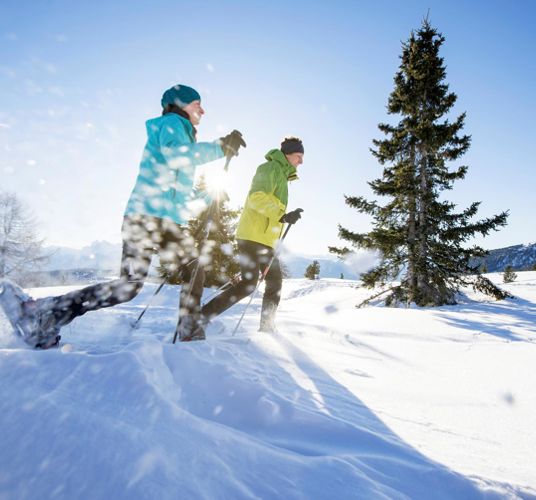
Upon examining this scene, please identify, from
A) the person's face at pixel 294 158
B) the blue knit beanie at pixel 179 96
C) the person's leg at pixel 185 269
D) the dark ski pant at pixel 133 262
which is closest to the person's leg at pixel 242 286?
the person's leg at pixel 185 269

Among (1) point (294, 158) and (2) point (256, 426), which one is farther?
(1) point (294, 158)

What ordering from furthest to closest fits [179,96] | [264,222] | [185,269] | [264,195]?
[264,222] < [264,195] < [185,269] < [179,96]

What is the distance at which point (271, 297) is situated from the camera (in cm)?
407

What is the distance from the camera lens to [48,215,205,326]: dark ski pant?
8.08 feet

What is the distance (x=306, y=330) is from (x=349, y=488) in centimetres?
321

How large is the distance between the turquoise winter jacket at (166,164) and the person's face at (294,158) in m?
1.47

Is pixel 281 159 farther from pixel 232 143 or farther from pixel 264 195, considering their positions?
pixel 232 143

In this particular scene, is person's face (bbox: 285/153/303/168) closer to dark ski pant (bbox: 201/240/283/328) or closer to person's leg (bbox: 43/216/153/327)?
dark ski pant (bbox: 201/240/283/328)

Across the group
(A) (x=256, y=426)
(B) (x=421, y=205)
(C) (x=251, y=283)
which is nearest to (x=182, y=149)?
(C) (x=251, y=283)

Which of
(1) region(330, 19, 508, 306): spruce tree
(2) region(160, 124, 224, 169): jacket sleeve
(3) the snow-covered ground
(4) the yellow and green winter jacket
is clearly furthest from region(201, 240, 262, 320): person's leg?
(1) region(330, 19, 508, 306): spruce tree

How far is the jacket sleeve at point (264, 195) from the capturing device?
3627 millimetres

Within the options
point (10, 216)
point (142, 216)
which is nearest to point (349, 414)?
point (142, 216)

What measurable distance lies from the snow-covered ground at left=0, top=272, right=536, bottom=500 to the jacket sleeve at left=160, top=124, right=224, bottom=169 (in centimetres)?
149

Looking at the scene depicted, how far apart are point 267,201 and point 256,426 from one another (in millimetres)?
2655
